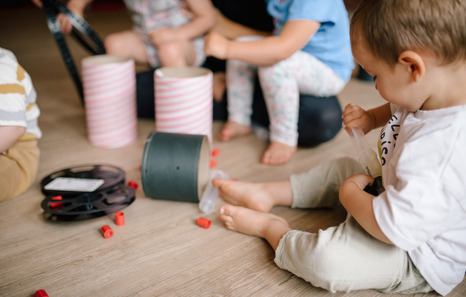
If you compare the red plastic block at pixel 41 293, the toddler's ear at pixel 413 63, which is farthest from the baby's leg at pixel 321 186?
the red plastic block at pixel 41 293

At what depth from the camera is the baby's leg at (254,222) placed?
81cm

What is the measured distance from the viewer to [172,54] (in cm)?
140

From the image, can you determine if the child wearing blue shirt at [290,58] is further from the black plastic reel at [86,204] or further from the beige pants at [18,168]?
the beige pants at [18,168]

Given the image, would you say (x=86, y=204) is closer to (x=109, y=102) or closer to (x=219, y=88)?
(x=109, y=102)

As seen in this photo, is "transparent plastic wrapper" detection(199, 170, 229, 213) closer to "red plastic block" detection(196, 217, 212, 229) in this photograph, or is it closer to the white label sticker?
"red plastic block" detection(196, 217, 212, 229)

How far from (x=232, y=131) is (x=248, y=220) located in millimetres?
563

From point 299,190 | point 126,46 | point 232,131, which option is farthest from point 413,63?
point 126,46

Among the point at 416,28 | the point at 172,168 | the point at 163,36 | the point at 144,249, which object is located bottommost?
the point at 144,249

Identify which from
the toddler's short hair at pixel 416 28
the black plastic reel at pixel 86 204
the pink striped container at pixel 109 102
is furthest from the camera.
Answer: the pink striped container at pixel 109 102

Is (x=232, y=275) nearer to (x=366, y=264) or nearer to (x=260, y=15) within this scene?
(x=366, y=264)

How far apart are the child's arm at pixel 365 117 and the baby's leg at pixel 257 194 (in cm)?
23

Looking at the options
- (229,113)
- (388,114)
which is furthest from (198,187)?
(229,113)

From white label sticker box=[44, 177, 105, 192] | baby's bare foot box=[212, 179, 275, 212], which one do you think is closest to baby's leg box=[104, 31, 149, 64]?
white label sticker box=[44, 177, 105, 192]

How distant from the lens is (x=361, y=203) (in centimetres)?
65
